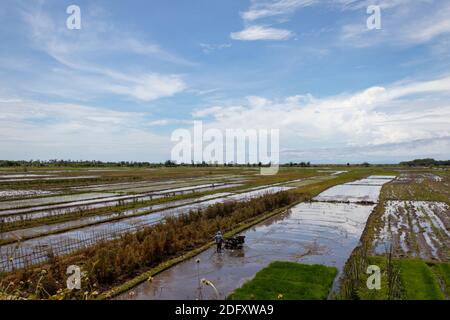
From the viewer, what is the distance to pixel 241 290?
10.3m

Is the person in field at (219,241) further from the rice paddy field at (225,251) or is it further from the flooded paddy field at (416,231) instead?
the flooded paddy field at (416,231)

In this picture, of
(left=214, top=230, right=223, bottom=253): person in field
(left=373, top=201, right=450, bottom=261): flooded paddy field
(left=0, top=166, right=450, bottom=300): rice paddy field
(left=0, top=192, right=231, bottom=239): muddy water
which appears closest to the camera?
(left=0, top=166, right=450, bottom=300): rice paddy field

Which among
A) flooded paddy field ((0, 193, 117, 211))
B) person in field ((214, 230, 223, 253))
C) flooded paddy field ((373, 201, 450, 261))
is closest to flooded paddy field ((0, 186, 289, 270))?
person in field ((214, 230, 223, 253))

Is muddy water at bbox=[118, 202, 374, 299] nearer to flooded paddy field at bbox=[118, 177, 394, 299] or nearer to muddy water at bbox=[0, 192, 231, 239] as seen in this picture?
flooded paddy field at bbox=[118, 177, 394, 299]

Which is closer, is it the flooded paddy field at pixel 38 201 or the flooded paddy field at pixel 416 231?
the flooded paddy field at pixel 416 231

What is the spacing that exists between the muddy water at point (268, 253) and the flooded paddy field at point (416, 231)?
1.39 meters

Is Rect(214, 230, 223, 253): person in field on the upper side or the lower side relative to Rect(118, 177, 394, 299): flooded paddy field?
upper

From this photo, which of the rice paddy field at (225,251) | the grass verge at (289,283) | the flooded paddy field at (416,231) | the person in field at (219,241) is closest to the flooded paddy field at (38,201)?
the rice paddy field at (225,251)

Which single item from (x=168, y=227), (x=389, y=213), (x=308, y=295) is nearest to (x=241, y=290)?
(x=308, y=295)

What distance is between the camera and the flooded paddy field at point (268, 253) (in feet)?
35.3

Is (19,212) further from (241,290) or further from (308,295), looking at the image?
(308,295)

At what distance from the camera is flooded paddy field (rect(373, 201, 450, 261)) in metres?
15.3

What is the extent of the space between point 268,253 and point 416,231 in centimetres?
952
